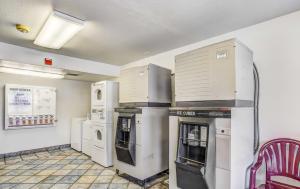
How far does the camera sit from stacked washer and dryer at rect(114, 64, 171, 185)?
9.08 ft

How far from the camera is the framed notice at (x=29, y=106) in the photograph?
4074 millimetres

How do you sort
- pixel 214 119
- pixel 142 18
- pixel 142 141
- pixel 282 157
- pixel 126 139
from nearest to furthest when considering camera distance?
pixel 214 119 → pixel 282 157 → pixel 142 18 → pixel 142 141 → pixel 126 139

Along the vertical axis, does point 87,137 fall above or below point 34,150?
above

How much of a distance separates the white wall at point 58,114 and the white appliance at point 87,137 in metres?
1.06

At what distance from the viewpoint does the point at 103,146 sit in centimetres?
360

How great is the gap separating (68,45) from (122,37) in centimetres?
110

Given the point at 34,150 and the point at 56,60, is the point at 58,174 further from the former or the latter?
the point at 56,60

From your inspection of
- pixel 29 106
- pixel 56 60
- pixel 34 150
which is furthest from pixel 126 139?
pixel 34 150

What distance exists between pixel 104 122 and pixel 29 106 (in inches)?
87.9

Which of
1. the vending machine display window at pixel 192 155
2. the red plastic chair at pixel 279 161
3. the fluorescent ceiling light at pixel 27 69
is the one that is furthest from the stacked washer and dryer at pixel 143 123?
the fluorescent ceiling light at pixel 27 69

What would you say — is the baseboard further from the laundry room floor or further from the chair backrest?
the chair backrest

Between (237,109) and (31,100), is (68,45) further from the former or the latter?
(237,109)

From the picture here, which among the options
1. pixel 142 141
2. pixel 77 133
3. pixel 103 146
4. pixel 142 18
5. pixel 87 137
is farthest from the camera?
pixel 77 133

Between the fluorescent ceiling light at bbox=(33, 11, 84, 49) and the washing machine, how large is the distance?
1865mm
